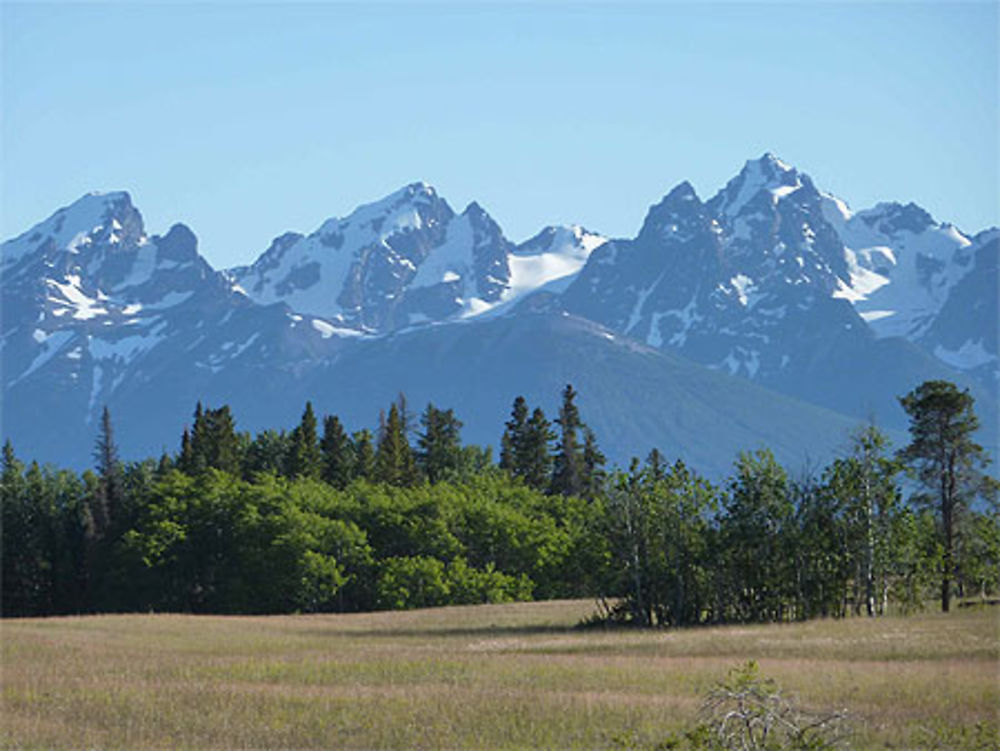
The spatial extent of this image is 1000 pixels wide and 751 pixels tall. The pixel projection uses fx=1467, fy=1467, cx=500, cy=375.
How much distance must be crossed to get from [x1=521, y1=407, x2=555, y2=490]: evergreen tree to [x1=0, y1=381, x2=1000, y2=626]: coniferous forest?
10.0 inches

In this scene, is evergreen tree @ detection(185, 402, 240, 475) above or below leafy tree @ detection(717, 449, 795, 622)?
above

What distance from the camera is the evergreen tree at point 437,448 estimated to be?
551 ft

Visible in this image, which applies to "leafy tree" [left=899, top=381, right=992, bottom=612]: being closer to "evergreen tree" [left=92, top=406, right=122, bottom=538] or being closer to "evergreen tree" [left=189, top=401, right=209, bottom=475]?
"evergreen tree" [left=189, top=401, right=209, bottom=475]

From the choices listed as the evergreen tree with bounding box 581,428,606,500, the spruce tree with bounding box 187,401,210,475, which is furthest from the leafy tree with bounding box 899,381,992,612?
the spruce tree with bounding box 187,401,210,475

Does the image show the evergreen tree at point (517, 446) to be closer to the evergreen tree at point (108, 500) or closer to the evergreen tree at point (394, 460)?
the evergreen tree at point (394, 460)

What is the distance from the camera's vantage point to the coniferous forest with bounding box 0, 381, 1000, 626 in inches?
3024

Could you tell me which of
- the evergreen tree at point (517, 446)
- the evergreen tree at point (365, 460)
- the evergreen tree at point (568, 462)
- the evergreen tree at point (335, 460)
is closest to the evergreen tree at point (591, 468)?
→ the evergreen tree at point (568, 462)

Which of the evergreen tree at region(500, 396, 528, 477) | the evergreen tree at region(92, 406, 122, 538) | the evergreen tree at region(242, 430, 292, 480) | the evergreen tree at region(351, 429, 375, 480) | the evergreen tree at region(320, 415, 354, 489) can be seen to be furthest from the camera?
the evergreen tree at region(500, 396, 528, 477)

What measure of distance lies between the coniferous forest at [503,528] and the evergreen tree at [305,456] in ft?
0.93

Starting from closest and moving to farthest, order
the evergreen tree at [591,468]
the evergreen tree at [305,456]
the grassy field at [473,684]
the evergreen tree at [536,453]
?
1. the grassy field at [473,684]
2. the evergreen tree at [305,456]
3. the evergreen tree at [591,468]
4. the evergreen tree at [536,453]

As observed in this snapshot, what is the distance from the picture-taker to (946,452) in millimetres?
78562

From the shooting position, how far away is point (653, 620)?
260ft

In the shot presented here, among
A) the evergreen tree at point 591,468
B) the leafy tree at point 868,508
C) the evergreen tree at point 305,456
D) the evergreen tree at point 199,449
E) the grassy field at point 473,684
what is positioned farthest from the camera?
the evergreen tree at point 591,468

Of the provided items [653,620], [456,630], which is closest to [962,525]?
[653,620]
